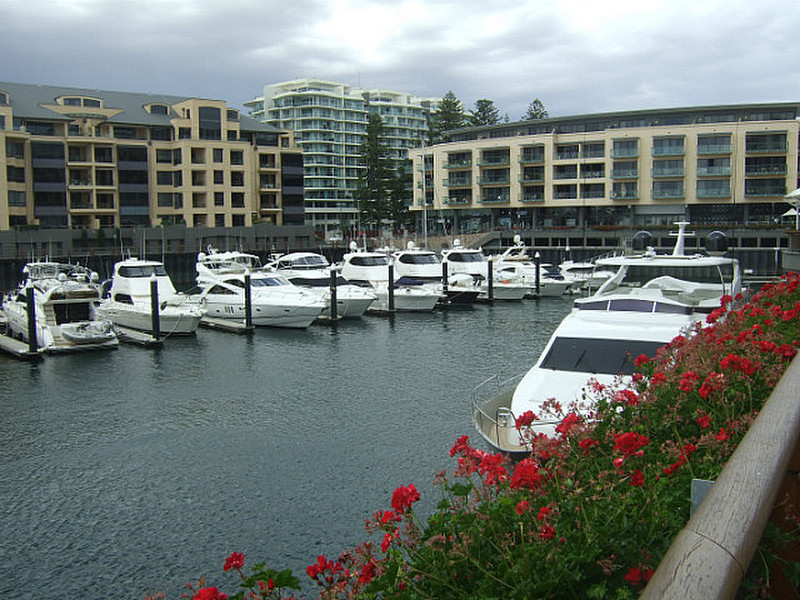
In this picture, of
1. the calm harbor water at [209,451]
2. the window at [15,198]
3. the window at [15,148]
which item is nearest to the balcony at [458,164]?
the window at [15,148]

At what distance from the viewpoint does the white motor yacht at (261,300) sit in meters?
32.6

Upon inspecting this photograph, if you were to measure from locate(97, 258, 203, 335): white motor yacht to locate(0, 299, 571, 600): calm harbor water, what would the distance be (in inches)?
74.1

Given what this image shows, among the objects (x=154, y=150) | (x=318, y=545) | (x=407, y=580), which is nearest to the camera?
(x=407, y=580)

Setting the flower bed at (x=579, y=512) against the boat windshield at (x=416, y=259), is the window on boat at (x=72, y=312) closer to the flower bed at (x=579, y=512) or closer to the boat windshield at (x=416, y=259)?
the boat windshield at (x=416, y=259)

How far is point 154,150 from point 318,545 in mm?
74107

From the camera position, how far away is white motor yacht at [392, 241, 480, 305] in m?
40.8

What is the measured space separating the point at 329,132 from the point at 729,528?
136m

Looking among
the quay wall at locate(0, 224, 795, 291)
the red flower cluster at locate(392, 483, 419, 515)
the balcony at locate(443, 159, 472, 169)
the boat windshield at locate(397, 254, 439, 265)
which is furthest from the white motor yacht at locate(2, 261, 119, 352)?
the balcony at locate(443, 159, 472, 169)

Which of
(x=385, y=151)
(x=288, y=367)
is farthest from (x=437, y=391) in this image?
(x=385, y=151)

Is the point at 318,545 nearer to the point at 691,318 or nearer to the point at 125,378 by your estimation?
the point at 691,318

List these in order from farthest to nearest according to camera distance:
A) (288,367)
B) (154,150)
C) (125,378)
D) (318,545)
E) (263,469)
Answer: (154,150), (288,367), (125,378), (263,469), (318,545)

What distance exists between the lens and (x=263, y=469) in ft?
48.0

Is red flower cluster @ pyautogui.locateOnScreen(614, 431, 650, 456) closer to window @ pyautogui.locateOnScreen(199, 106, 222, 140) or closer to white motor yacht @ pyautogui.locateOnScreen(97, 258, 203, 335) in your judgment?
white motor yacht @ pyautogui.locateOnScreen(97, 258, 203, 335)

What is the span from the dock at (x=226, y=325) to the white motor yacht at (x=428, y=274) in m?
→ 11.0
